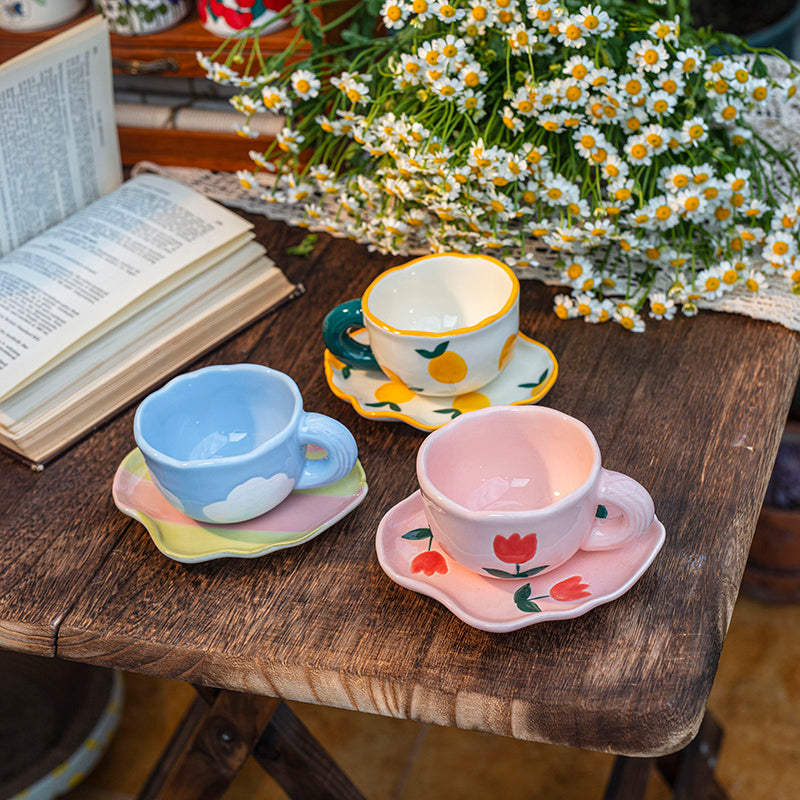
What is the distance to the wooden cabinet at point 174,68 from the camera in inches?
39.3

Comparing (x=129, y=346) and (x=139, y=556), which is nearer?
(x=139, y=556)

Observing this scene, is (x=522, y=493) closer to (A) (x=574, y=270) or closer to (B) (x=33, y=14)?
(A) (x=574, y=270)

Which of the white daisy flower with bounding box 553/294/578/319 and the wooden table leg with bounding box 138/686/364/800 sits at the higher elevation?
the white daisy flower with bounding box 553/294/578/319

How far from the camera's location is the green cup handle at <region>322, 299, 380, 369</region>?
739 mm

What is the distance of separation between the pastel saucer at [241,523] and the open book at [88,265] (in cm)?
12

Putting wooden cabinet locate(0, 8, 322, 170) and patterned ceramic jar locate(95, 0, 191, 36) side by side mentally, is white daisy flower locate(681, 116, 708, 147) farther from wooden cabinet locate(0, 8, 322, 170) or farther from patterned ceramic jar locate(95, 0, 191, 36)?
patterned ceramic jar locate(95, 0, 191, 36)

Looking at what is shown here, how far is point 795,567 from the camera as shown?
133 centimetres

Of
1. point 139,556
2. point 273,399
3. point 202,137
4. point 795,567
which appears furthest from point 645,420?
point 795,567

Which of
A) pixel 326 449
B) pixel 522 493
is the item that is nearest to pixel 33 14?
pixel 326 449

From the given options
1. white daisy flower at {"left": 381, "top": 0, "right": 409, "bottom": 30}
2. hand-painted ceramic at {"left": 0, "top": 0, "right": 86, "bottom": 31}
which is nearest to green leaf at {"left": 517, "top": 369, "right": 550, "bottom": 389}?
white daisy flower at {"left": 381, "top": 0, "right": 409, "bottom": 30}

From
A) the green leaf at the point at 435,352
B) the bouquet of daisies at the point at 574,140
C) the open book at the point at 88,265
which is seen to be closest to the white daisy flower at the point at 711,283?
the bouquet of daisies at the point at 574,140

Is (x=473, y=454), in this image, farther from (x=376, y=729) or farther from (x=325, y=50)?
(x=376, y=729)

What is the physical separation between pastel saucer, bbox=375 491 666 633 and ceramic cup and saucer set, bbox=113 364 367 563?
A: 7cm

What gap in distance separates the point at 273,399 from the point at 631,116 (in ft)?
1.27
